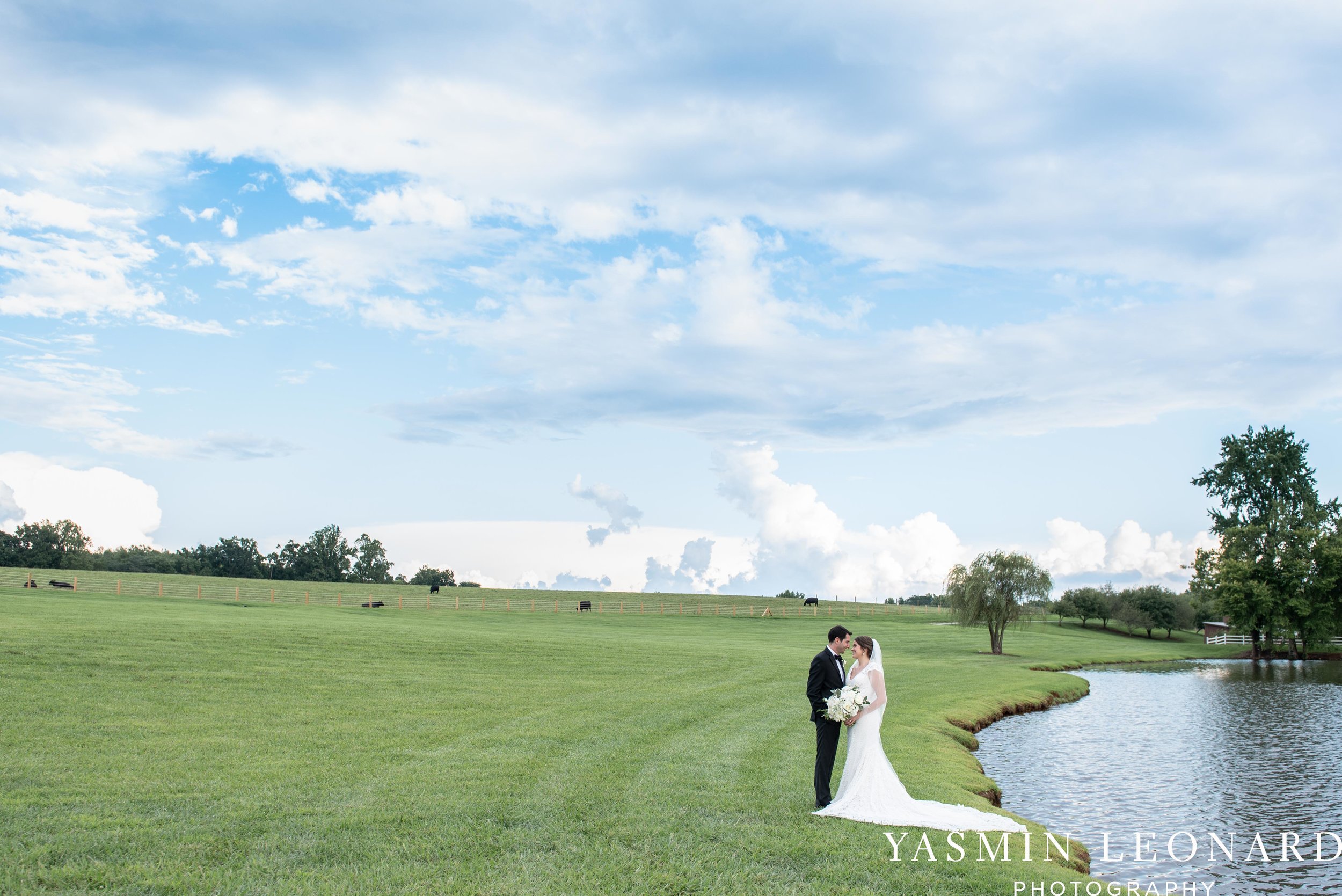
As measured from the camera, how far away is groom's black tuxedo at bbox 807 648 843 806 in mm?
13578

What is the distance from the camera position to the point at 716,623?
3627 inches

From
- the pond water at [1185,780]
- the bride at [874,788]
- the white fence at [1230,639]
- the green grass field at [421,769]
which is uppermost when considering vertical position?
the bride at [874,788]

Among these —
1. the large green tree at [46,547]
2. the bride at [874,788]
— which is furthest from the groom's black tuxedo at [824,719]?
the large green tree at [46,547]

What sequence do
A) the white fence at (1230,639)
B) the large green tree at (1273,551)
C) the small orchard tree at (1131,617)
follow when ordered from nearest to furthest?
the large green tree at (1273,551) → the white fence at (1230,639) → the small orchard tree at (1131,617)

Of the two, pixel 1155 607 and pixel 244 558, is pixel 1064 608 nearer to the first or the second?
pixel 1155 607

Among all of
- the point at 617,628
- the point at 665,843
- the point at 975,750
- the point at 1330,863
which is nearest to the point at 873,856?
the point at 665,843

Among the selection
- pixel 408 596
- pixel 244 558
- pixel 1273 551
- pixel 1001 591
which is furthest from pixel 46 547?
pixel 1273 551

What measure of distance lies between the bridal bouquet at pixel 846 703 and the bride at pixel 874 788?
0.37 ft

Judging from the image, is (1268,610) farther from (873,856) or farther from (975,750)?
(873,856)

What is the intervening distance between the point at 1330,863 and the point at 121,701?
2624 cm

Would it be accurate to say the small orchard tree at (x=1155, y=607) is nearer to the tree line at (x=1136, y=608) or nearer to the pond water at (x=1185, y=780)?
the tree line at (x=1136, y=608)

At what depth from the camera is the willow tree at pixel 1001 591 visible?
6469 cm

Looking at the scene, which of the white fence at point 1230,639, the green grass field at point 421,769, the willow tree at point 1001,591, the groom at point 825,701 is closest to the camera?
the green grass field at point 421,769

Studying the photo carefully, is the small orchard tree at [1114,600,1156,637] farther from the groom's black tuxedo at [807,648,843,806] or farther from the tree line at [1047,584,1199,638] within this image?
the groom's black tuxedo at [807,648,843,806]
